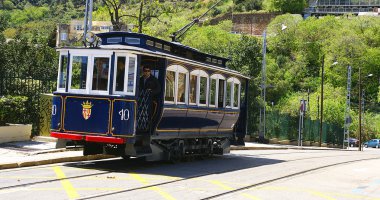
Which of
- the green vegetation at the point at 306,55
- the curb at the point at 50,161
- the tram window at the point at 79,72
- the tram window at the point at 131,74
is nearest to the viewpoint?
the curb at the point at 50,161

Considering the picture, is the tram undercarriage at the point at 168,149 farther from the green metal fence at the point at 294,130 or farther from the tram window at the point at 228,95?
the green metal fence at the point at 294,130

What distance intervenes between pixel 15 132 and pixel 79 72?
575 centimetres

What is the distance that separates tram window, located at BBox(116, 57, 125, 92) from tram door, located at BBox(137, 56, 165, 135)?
0.55 meters

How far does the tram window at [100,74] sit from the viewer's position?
49.4 ft

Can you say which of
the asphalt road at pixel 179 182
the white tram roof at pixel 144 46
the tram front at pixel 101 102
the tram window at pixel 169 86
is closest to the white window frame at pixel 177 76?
the tram window at pixel 169 86

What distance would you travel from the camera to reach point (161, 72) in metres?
15.9

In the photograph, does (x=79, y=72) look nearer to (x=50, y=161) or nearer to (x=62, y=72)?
(x=62, y=72)

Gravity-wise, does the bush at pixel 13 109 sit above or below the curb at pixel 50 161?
above

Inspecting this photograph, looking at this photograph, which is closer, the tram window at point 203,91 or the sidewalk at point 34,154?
the sidewalk at point 34,154

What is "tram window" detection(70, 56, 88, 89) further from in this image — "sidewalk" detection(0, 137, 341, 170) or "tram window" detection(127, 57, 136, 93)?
"sidewalk" detection(0, 137, 341, 170)

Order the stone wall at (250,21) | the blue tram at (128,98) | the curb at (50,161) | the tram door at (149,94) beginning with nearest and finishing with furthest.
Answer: the curb at (50,161), the blue tram at (128,98), the tram door at (149,94), the stone wall at (250,21)

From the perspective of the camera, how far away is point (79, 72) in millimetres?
15445

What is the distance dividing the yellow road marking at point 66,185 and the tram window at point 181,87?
4122 millimetres

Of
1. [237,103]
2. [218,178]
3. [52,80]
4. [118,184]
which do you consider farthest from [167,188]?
[52,80]
